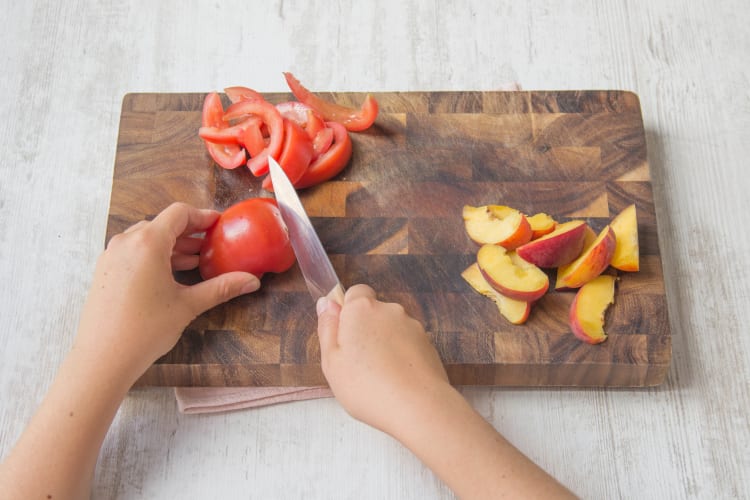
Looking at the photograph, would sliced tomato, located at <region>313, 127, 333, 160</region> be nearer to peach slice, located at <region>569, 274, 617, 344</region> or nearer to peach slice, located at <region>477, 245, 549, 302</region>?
peach slice, located at <region>477, 245, 549, 302</region>

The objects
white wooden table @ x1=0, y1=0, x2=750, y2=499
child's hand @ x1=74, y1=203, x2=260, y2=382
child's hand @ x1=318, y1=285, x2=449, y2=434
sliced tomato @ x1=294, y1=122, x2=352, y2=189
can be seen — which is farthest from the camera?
sliced tomato @ x1=294, y1=122, x2=352, y2=189

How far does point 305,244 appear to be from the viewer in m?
1.69

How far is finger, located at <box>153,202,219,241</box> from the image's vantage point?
1.67 m

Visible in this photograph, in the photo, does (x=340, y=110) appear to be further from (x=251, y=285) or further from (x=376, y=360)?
(x=376, y=360)

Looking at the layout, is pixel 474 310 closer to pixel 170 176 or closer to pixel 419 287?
pixel 419 287

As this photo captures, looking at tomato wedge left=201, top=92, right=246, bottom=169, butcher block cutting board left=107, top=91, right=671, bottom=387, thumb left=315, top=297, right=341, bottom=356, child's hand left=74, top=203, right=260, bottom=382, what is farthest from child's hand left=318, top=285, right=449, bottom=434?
tomato wedge left=201, top=92, right=246, bottom=169

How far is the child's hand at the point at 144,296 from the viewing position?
5.21ft

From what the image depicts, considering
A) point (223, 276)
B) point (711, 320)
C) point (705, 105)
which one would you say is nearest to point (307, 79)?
point (223, 276)

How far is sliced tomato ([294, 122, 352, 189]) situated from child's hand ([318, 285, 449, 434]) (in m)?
0.35

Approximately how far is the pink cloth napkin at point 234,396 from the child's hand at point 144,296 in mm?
147

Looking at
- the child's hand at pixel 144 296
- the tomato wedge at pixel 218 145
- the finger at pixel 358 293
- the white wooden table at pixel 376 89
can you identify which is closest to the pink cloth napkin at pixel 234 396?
the white wooden table at pixel 376 89

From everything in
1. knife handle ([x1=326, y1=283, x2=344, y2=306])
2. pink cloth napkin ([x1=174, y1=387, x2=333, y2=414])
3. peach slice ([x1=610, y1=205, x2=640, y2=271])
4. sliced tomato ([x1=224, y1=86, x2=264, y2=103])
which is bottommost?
pink cloth napkin ([x1=174, y1=387, x2=333, y2=414])

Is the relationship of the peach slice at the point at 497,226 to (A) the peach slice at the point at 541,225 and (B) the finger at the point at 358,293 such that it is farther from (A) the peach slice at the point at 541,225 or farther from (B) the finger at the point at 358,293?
(B) the finger at the point at 358,293

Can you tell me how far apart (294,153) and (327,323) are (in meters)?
0.42
